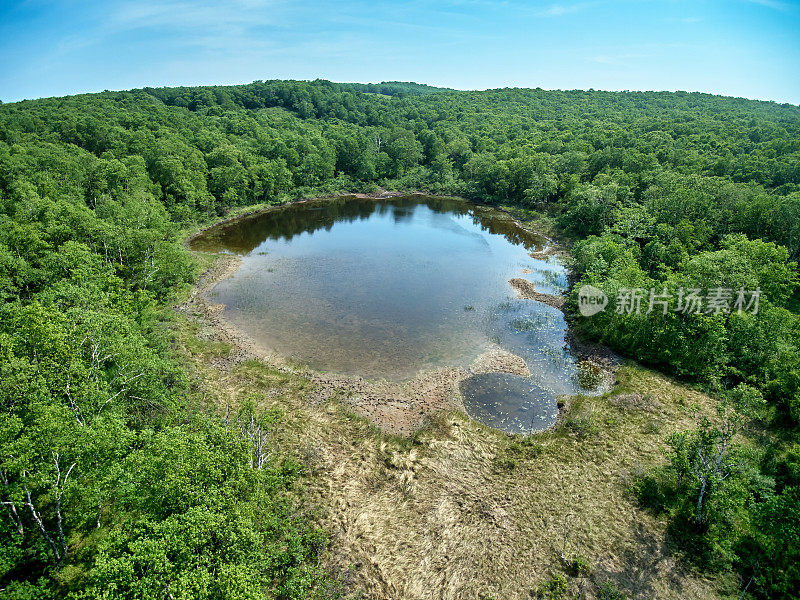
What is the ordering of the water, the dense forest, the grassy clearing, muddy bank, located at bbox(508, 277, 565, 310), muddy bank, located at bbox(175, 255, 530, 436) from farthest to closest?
muddy bank, located at bbox(508, 277, 565, 310) → the water → muddy bank, located at bbox(175, 255, 530, 436) → the grassy clearing → the dense forest

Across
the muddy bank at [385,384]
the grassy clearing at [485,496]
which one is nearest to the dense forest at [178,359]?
the grassy clearing at [485,496]

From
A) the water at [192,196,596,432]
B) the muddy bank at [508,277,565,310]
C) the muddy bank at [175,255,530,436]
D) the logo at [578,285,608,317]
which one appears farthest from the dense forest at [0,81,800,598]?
the water at [192,196,596,432]

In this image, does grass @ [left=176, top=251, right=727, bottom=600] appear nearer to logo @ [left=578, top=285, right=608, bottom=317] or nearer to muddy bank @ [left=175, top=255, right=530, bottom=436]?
muddy bank @ [left=175, top=255, right=530, bottom=436]

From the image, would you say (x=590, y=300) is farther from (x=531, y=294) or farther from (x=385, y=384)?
(x=385, y=384)

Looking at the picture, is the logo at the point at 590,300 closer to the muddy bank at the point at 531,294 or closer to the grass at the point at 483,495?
the muddy bank at the point at 531,294

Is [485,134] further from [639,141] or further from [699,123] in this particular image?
[699,123]

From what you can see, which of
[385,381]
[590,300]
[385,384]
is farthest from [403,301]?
[590,300]

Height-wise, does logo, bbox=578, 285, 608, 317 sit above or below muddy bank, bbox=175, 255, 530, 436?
above
